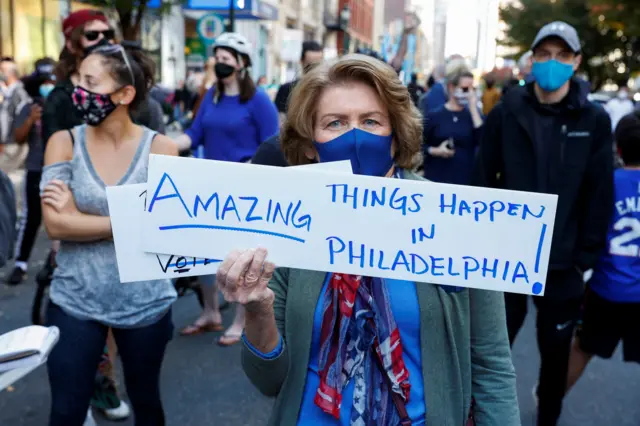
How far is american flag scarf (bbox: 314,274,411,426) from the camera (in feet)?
5.70

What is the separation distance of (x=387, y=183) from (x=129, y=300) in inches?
58.6

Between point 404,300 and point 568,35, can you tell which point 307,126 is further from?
point 568,35

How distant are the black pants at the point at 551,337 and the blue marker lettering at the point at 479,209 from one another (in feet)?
6.12

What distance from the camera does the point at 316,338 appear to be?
1.80m

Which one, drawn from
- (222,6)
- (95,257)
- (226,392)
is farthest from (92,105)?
(222,6)

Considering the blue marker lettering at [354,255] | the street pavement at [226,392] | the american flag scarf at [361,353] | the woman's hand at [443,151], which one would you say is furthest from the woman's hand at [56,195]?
the woman's hand at [443,151]

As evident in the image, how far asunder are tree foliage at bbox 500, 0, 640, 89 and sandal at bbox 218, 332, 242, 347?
3402 cm

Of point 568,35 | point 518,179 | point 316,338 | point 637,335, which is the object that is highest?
point 568,35

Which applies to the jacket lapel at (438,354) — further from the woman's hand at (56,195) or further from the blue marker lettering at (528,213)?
the woman's hand at (56,195)

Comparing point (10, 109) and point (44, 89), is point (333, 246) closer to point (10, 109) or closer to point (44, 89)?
point (44, 89)

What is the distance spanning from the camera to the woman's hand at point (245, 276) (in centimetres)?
154

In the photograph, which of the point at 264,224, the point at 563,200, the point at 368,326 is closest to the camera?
the point at 264,224

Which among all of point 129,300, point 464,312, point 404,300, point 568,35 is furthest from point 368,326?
point 568,35

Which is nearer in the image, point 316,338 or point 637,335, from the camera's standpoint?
point 316,338
